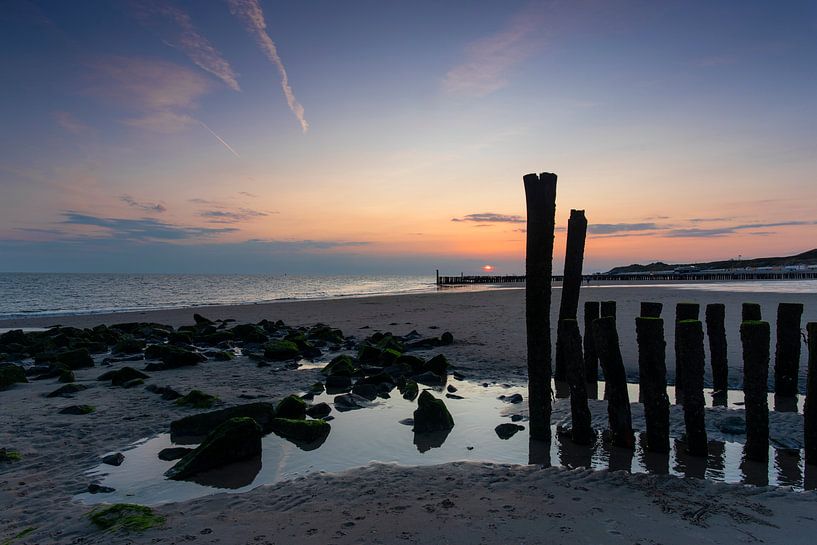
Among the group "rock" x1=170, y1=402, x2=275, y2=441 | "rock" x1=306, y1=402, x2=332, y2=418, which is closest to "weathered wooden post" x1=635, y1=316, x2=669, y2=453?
"rock" x1=306, y1=402, x2=332, y2=418

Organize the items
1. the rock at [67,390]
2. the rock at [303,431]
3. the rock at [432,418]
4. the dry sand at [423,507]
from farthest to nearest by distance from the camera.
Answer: the rock at [67,390]
the rock at [432,418]
the rock at [303,431]
the dry sand at [423,507]

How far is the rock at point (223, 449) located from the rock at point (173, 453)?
48cm

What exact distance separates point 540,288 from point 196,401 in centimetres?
732

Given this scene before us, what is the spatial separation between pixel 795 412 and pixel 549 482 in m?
6.20

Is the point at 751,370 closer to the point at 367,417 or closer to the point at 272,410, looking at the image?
the point at 367,417

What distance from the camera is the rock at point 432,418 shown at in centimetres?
809

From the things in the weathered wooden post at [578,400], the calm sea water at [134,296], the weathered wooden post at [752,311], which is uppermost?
the weathered wooden post at [752,311]

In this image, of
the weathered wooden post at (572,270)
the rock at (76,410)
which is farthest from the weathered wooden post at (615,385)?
the rock at (76,410)

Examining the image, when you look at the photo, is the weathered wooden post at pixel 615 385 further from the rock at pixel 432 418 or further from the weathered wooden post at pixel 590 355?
the weathered wooden post at pixel 590 355

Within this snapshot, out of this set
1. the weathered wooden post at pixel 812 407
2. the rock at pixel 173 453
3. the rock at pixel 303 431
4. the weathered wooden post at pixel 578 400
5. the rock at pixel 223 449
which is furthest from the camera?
the rock at pixel 303 431

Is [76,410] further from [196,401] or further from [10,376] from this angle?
[10,376]

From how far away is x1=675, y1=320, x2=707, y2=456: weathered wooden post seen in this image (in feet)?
22.0

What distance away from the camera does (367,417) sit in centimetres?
905

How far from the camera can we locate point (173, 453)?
7164mm
